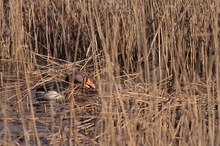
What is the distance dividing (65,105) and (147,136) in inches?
74.8

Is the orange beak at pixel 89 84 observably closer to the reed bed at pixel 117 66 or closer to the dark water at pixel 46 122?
the reed bed at pixel 117 66

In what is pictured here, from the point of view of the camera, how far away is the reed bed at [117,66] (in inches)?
140

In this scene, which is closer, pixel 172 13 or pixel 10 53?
pixel 172 13

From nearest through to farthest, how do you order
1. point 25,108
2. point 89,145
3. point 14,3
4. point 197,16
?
1. point 89,145
2. point 25,108
3. point 197,16
4. point 14,3

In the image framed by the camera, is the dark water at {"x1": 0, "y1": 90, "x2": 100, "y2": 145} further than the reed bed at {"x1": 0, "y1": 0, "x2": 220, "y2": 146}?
Yes

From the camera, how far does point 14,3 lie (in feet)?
19.1

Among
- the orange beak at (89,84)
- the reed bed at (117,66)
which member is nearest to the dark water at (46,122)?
the reed bed at (117,66)

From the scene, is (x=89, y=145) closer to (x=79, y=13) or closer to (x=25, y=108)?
(x=25, y=108)

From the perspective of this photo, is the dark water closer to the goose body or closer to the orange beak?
the goose body

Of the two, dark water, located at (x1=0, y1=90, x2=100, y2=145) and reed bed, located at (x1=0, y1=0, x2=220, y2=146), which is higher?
reed bed, located at (x1=0, y1=0, x2=220, y2=146)

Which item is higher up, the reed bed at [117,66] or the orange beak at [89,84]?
the reed bed at [117,66]

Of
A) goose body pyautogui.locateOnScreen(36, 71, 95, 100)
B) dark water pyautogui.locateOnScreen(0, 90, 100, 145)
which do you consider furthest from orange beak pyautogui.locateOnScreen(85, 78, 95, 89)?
dark water pyautogui.locateOnScreen(0, 90, 100, 145)

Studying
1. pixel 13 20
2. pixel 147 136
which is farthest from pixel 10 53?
pixel 147 136

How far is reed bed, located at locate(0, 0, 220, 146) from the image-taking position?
140 inches
